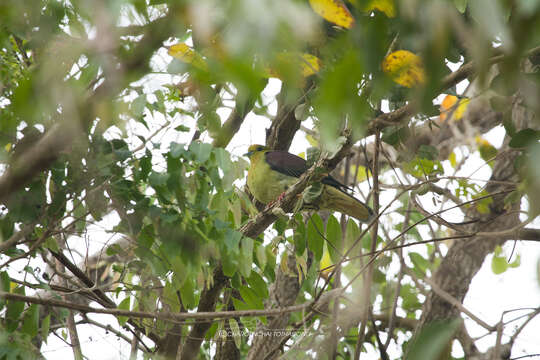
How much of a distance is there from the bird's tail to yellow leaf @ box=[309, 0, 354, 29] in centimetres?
249

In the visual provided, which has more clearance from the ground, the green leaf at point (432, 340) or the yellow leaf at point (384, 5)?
the yellow leaf at point (384, 5)

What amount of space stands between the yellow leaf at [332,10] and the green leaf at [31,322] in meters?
1.90

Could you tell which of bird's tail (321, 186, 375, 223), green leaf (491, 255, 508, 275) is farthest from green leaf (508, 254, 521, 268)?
bird's tail (321, 186, 375, 223)

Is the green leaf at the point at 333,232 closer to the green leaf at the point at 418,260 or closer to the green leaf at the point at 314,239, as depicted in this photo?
the green leaf at the point at 314,239

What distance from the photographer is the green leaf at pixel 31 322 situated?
7.55 ft

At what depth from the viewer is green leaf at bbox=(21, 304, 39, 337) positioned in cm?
230

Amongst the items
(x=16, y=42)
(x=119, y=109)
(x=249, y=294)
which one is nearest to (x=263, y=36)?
(x=119, y=109)

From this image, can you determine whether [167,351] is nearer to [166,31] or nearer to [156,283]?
[156,283]

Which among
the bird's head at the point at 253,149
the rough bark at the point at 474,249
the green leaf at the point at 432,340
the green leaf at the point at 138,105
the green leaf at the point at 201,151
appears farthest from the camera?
the bird's head at the point at 253,149

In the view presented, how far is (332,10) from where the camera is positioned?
1312 millimetres

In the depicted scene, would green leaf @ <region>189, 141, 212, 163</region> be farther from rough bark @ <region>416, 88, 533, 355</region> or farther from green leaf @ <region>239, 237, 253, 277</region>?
rough bark @ <region>416, 88, 533, 355</region>

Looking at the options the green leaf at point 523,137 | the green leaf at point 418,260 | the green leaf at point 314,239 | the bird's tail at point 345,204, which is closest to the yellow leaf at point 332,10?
the green leaf at point 523,137

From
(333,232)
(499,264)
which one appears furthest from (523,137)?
(499,264)

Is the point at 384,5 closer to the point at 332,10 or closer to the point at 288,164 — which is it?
the point at 332,10
